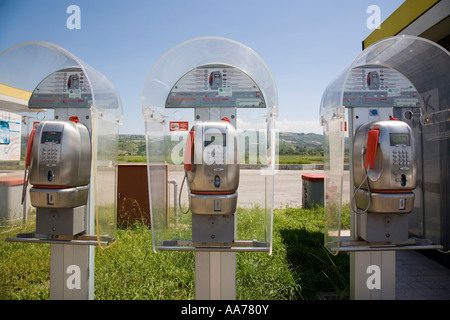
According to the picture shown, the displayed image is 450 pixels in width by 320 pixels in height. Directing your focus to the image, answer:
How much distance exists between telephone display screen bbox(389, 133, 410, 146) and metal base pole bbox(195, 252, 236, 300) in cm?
136

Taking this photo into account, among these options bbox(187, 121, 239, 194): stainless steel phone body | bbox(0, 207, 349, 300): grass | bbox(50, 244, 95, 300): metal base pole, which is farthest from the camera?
bbox(0, 207, 349, 300): grass

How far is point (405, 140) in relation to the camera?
201cm

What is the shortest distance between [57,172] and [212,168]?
3.52 ft

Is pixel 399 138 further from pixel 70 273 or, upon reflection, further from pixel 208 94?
pixel 70 273

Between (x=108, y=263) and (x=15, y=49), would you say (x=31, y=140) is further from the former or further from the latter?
(x=108, y=263)

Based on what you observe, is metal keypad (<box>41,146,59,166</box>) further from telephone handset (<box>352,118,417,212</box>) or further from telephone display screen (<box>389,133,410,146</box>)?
telephone display screen (<box>389,133,410,146</box>)

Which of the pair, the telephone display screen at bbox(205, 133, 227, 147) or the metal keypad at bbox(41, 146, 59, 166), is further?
the metal keypad at bbox(41, 146, 59, 166)

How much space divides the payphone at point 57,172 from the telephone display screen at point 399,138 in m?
2.20

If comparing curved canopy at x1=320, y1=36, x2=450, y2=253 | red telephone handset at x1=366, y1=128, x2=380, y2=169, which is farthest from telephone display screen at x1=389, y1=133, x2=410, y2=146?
curved canopy at x1=320, y1=36, x2=450, y2=253

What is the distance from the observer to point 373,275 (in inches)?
87.4

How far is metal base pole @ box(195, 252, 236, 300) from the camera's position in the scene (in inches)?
82.0

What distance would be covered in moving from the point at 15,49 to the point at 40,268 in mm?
2121

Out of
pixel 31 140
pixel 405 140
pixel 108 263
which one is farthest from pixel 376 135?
pixel 108 263

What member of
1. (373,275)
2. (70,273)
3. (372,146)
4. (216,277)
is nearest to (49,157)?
(70,273)
